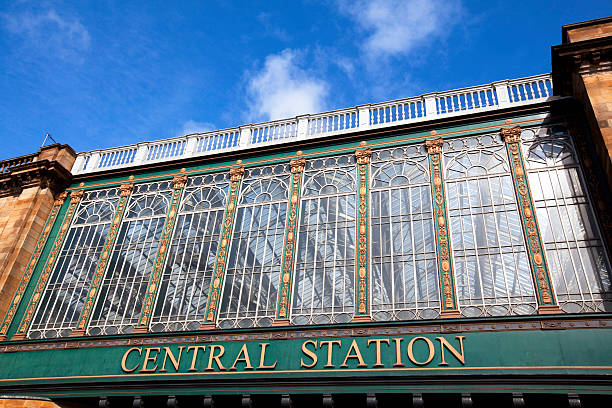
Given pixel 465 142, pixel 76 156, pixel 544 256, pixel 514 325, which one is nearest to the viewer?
pixel 514 325

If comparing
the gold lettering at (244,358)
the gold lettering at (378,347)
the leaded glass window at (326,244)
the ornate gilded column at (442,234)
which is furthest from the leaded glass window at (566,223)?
the gold lettering at (244,358)

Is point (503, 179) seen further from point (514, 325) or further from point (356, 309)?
point (356, 309)

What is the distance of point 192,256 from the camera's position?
51.4 feet

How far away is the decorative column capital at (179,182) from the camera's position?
17.5 metres

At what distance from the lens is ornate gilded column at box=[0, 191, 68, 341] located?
15.9 metres

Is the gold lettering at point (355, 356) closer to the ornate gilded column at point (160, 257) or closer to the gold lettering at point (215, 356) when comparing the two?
the gold lettering at point (215, 356)

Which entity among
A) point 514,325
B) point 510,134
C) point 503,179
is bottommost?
point 514,325

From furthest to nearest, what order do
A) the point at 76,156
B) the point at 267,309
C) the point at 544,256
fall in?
the point at 76,156
the point at 267,309
the point at 544,256

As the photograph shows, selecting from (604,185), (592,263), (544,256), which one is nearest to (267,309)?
(544,256)

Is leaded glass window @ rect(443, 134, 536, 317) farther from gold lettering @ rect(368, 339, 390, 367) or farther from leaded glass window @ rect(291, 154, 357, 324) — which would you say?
leaded glass window @ rect(291, 154, 357, 324)

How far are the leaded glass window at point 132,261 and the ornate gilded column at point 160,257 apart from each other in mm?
206

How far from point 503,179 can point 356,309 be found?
5218 millimetres

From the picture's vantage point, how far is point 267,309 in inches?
547

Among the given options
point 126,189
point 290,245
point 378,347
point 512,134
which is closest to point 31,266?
point 126,189
